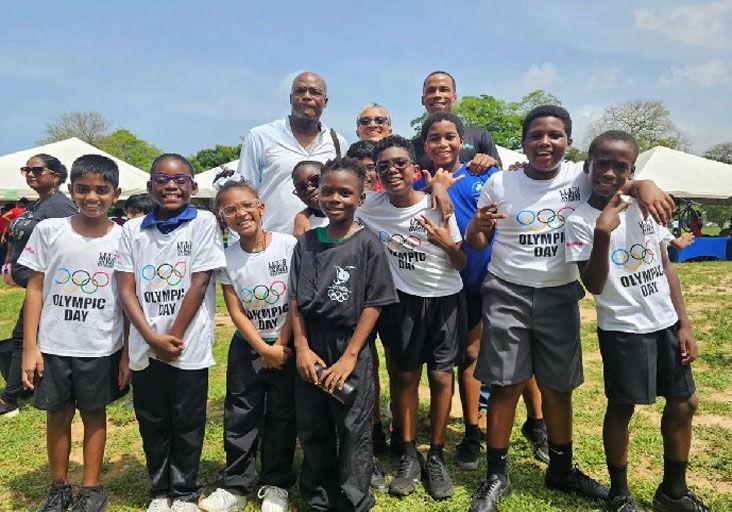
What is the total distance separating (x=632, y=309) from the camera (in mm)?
2645

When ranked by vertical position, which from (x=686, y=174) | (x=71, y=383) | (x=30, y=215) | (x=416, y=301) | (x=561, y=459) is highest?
(x=686, y=174)

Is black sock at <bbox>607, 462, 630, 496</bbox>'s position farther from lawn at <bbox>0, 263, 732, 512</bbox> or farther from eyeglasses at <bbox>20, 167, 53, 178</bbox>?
eyeglasses at <bbox>20, 167, 53, 178</bbox>

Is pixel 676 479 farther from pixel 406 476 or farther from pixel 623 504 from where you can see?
pixel 406 476

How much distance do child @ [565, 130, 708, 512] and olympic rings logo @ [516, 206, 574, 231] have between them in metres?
0.09

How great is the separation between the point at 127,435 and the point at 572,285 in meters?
3.48

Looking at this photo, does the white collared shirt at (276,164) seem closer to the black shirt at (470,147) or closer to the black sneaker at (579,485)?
the black shirt at (470,147)

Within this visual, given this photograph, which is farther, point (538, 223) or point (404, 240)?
point (404, 240)

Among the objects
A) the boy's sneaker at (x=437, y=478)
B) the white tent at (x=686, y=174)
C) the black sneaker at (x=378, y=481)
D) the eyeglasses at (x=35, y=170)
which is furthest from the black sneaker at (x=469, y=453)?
the white tent at (x=686, y=174)

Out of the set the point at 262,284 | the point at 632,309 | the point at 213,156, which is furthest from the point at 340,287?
the point at 213,156

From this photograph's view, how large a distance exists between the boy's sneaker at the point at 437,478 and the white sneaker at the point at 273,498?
817 mm

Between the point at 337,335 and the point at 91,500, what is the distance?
1.63 meters

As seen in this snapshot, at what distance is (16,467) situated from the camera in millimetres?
3652

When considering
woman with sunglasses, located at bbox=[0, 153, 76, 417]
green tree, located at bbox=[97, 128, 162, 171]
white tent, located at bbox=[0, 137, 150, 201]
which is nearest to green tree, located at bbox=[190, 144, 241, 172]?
green tree, located at bbox=[97, 128, 162, 171]

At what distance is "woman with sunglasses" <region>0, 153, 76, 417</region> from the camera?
14.3 feet
